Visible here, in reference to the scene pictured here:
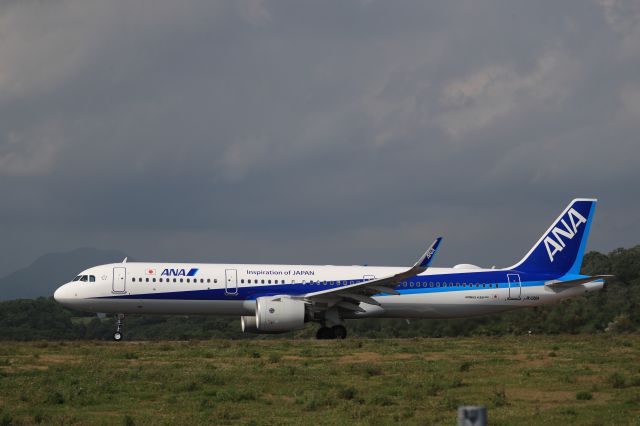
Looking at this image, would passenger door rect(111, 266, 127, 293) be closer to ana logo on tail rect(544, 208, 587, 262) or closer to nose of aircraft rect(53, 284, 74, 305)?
nose of aircraft rect(53, 284, 74, 305)

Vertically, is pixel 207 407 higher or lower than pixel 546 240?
lower

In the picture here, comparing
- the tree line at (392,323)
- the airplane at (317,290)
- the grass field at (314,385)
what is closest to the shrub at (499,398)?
the grass field at (314,385)

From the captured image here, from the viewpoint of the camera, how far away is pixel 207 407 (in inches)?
760

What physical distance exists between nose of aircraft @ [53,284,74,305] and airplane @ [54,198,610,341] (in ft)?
0.13

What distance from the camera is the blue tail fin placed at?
42.1 m

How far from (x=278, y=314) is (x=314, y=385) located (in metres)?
14.1

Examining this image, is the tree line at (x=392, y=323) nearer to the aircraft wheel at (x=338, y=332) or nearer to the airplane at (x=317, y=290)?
the airplane at (x=317, y=290)

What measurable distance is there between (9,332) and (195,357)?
26.0 m

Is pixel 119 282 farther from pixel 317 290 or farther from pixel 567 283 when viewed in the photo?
pixel 567 283

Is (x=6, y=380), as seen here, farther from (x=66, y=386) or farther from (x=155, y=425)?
(x=155, y=425)

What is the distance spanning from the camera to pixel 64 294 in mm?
37562

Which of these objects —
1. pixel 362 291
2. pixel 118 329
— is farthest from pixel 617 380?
pixel 118 329

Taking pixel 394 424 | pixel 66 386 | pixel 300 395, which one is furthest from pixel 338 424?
pixel 66 386

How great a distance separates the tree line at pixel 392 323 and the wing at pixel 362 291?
6.97 meters
